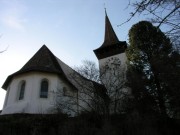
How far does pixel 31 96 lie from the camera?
59.2 feet

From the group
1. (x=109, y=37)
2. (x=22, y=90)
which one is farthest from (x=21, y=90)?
(x=109, y=37)

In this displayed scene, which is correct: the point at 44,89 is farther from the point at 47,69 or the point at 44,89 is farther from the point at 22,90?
the point at 22,90

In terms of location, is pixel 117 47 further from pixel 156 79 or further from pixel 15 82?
pixel 15 82

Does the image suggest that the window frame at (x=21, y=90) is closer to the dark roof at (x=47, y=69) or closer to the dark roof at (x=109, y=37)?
the dark roof at (x=47, y=69)

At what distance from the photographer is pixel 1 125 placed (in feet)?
43.2

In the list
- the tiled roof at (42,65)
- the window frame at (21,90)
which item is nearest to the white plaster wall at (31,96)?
the window frame at (21,90)

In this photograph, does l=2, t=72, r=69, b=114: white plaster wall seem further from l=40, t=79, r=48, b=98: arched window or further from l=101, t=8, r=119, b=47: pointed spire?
l=101, t=8, r=119, b=47: pointed spire

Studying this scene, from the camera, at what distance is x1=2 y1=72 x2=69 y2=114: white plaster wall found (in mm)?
17648

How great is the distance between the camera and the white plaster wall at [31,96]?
17.6m

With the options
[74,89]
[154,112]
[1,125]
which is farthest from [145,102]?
[1,125]

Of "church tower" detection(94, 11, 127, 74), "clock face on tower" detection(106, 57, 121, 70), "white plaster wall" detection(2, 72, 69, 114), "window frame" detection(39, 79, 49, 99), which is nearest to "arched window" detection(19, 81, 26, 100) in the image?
"white plaster wall" detection(2, 72, 69, 114)

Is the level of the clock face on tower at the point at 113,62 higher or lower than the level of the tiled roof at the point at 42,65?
higher

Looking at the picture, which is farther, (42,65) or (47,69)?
(42,65)

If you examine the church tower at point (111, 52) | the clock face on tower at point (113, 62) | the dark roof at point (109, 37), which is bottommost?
the clock face on tower at point (113, 62)
